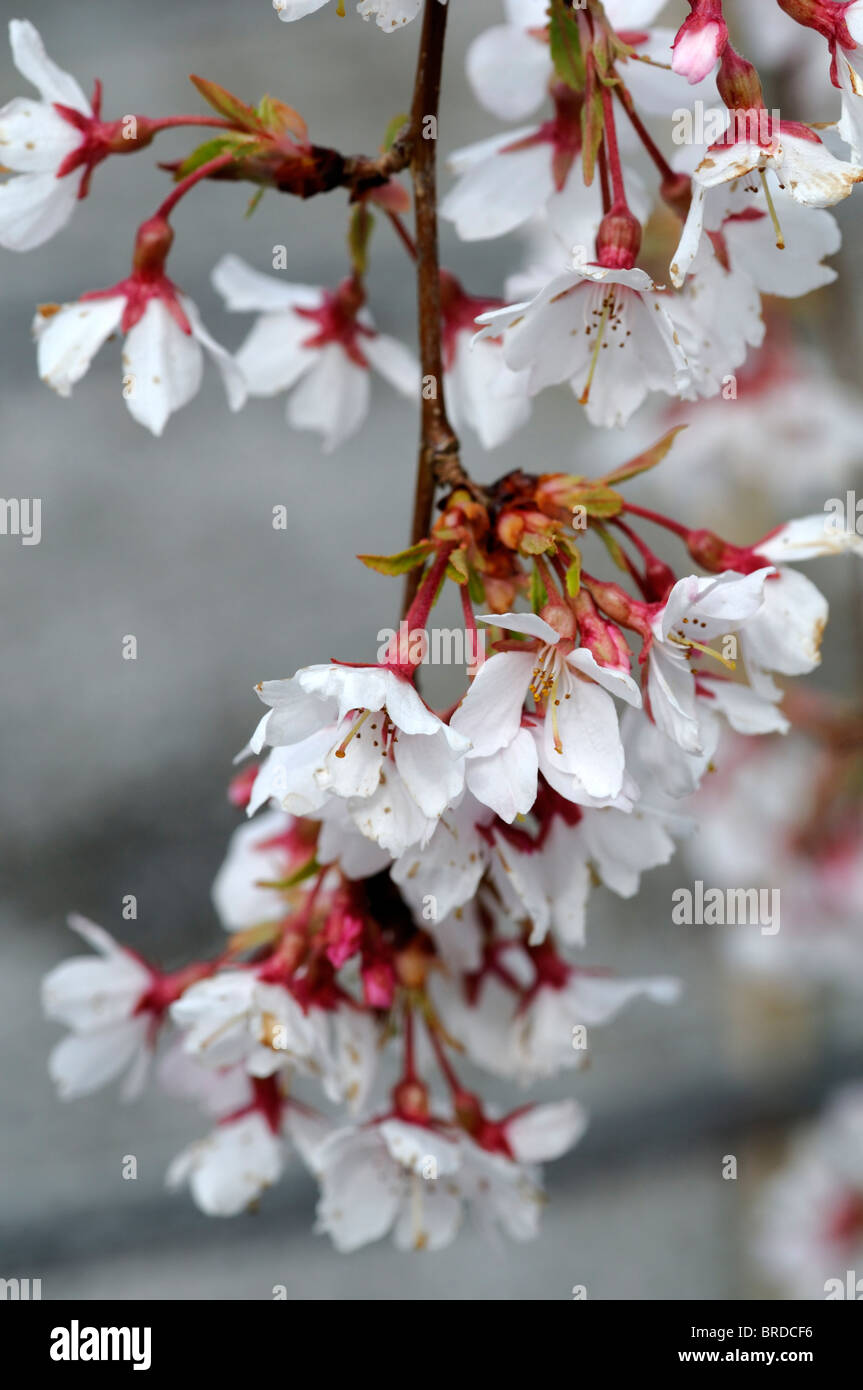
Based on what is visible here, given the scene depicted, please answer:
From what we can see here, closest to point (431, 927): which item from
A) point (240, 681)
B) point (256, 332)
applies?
point (256, 332)

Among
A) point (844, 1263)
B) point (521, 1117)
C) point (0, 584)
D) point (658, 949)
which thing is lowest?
point (844, 1263)

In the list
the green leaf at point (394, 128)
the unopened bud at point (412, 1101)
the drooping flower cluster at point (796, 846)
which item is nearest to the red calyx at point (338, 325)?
the green leaf at point (394, 128)

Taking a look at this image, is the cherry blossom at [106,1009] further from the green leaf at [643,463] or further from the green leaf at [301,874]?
the green leaf at [643,463]

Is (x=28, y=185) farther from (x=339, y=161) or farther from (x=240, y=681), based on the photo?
(x=240, y=681)

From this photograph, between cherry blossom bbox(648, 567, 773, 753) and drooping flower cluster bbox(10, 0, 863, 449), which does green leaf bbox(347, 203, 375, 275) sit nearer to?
drooping flower cluster bbox(10, 0, 863, 449)

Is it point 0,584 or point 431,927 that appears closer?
point 431,927

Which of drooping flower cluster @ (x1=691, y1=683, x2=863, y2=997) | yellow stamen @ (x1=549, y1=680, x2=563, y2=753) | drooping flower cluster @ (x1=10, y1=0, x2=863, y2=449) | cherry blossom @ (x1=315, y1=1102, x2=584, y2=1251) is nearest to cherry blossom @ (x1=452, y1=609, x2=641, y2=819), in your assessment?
yellow stamen @ (x1=549, y1=680, x2=563, y2=753)

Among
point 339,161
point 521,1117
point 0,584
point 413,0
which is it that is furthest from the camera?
point 0,584
